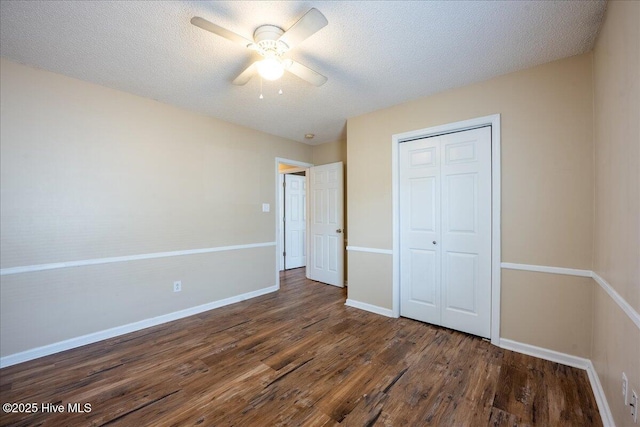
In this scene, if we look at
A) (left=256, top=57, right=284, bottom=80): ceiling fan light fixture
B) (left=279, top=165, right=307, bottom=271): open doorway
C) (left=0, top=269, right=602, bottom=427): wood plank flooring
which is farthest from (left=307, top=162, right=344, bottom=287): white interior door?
(left=256, top=57, right=284, bottom=80): ceiling fan light fixture

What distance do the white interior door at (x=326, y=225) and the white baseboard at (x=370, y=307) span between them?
863 mm

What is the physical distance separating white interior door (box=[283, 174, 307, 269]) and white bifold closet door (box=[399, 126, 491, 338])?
10.1ft

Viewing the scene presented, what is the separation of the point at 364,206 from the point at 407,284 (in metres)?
1.09

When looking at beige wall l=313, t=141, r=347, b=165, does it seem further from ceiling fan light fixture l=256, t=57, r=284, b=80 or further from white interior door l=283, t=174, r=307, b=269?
ceiling fan light fixture l=256, t=57, r=284, b=80

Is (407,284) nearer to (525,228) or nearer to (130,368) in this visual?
(525,228)

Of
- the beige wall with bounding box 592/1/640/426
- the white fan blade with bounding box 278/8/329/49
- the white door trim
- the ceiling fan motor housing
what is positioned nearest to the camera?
the beige wall with bounding box 592/1/640/426

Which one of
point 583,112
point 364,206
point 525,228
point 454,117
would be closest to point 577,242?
point 525,228

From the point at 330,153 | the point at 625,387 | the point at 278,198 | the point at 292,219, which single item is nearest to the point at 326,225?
the point at 278,198

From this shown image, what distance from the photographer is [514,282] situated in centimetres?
234

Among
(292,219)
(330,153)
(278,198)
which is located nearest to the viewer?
(278,198)

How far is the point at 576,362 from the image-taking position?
2053mm

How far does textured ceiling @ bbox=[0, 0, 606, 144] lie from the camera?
1.60 meters

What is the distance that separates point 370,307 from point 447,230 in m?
1.36

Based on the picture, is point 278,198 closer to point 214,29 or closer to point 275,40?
point 275,40
